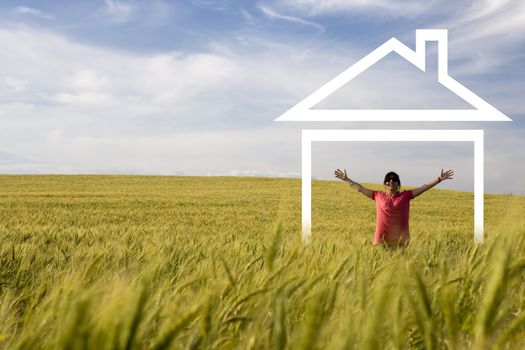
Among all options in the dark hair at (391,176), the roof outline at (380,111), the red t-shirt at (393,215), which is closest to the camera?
the dark hair at (391,176)

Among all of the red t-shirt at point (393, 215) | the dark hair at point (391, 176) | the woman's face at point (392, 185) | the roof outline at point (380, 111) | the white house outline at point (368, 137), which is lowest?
the red t-shirt at point (393, 215)

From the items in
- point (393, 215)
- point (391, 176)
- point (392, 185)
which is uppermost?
point (391, 176)

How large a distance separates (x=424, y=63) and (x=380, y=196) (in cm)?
381

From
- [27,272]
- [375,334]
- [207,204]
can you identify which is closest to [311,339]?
[375,334]

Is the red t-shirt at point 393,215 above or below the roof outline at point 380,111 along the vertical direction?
below

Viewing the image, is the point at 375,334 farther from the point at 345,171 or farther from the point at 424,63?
the point at 424,63

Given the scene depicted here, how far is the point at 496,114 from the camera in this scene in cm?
834

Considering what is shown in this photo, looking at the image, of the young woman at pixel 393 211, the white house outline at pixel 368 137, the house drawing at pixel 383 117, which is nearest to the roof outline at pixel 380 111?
the house drawing at pixel 383 117

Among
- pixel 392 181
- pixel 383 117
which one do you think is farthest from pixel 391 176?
pixel 383 117

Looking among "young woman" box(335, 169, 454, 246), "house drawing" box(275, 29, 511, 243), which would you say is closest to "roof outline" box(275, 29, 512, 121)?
"house drawing" box(275, 29, 511, 243)

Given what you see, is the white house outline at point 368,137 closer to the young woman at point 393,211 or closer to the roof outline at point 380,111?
the roof outline at point 380,111

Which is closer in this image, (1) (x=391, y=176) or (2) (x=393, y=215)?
(1) (x=391, y=176)

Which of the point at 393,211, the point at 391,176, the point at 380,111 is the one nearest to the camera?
the point at 391,176

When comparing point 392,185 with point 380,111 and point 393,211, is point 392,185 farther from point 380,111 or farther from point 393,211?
point 380,111
